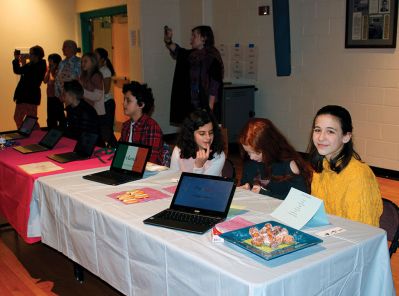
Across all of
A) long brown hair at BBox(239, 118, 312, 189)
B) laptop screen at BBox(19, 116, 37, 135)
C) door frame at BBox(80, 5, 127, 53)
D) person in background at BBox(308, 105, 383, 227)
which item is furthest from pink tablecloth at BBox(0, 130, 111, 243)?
door frame at BBox(80, 5, 127, 53)

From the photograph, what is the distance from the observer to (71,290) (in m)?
2.82

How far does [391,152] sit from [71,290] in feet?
11.6

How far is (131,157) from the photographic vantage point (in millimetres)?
2764

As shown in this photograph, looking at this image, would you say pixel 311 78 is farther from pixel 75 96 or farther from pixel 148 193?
pixel 148 193

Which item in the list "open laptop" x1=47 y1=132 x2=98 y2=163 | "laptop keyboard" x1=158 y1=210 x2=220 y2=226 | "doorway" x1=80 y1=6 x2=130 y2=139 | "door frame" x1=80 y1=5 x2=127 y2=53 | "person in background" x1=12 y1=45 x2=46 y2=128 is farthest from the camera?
"door frame" x1=80 y1=5 x2=127 y2=53

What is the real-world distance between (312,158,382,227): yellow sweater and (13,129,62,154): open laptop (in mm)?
2109

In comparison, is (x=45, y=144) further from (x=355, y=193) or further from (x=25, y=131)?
(x=355, y=193)

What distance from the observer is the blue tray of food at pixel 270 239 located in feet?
5.24

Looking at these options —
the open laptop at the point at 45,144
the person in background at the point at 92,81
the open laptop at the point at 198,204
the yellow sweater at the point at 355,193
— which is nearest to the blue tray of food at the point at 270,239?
the open laptop at the point at 198,204

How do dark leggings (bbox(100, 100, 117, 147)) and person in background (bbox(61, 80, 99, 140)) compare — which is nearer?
person in background (bbox(61, 80, 99, 140))

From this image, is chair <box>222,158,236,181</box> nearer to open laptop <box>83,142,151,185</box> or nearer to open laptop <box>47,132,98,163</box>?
open laptop <box>83,142,151,185</box>

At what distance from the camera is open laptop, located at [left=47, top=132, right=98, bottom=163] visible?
3.20 m

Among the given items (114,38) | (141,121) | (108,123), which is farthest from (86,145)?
(114,38)

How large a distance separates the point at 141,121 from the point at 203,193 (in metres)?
1.48
